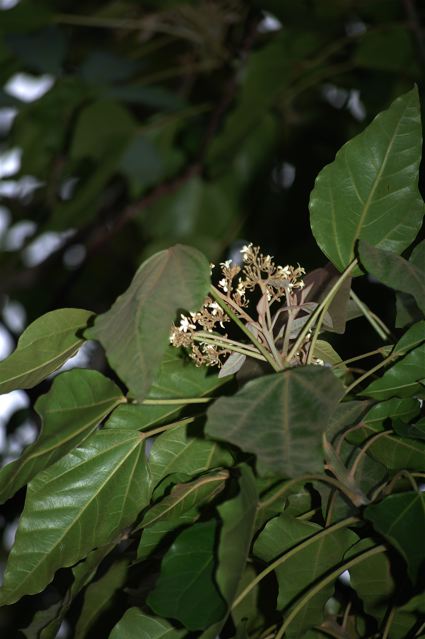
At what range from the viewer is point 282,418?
385 millimetres

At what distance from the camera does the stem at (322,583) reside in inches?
18.4

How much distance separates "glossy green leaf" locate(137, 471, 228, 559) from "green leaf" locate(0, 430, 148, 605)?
0.8 inches

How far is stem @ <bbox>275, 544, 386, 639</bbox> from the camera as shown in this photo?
467 mm

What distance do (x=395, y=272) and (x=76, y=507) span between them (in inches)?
9.1

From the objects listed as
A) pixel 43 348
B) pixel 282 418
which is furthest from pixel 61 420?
pixel 282 418

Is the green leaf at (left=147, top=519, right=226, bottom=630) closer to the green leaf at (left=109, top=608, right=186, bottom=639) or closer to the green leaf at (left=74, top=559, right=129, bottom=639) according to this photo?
the green leaf at (left=109, top=608, right=186, bottom=639)

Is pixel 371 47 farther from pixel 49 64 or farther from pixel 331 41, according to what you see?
pixel 49 64

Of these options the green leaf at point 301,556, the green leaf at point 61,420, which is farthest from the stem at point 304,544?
the green leaf at point 61,420

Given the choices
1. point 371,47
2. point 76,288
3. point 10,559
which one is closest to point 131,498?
point 10,559

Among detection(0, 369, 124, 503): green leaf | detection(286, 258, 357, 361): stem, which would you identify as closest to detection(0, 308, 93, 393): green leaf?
detection(0, 369, 124, 503): green leaf

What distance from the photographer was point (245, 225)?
1.47m

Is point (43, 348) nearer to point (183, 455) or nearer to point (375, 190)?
point (183, 455)

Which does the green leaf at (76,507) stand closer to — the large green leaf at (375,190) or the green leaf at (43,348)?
the green leaf at (43,348)

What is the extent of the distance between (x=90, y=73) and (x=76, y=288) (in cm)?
45
